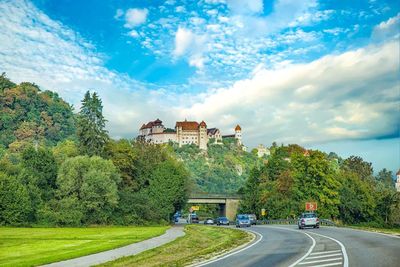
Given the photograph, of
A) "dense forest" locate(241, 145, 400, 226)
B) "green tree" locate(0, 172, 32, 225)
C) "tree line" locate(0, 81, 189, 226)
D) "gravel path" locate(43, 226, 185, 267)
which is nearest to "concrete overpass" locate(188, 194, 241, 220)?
"dense forest" locate(241, 145, 400, 226)

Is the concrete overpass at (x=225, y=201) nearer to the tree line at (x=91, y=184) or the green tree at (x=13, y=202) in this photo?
the tree line at (x=91, y=184)

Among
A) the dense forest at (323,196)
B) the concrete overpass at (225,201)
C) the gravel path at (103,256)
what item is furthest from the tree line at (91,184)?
the gravel path at (103,256)

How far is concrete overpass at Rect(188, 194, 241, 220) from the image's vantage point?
11175cm

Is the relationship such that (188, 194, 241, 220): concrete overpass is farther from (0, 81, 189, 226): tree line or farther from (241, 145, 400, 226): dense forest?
(0, 81, 189, 226): tree line

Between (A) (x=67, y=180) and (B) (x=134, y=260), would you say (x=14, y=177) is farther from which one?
(B) (x=134, y=260)

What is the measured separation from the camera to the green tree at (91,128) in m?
76.7

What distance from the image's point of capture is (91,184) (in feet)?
200

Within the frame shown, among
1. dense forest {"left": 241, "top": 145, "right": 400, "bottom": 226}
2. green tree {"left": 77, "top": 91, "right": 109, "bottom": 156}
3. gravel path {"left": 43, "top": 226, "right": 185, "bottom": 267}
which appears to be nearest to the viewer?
gravel path {"left": 43, "top": 226, "right": 185, "bottom": 267}

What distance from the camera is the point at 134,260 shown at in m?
20.1

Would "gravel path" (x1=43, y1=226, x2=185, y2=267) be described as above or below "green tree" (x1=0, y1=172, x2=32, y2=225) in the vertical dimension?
below

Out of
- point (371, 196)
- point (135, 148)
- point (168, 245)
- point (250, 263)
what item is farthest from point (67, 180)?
point (371, 196)

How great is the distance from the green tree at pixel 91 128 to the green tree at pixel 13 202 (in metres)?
20.1

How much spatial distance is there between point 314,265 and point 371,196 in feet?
266

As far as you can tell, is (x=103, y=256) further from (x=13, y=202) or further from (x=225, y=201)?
(x=225, y=201)
